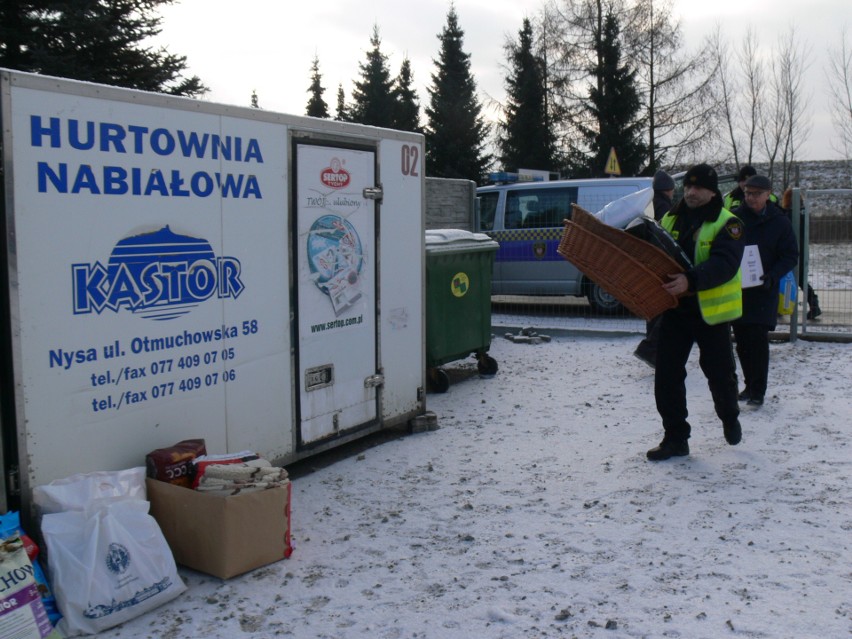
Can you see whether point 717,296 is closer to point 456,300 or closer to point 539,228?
point 456,300

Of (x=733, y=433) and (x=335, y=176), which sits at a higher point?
(x=335, y=176)

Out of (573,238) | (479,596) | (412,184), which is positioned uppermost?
(412,184)

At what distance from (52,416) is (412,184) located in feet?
10.9

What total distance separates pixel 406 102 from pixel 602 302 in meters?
31.2

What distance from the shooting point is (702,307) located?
5.23 metres

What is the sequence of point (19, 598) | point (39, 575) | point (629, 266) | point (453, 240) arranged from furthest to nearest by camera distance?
point (453, 240) < point (629, 266) < point (39, 575) < point (19, 598)

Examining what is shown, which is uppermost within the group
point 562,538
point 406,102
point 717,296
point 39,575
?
point 406,102

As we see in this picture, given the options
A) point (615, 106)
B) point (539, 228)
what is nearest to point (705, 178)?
point (539, 228)

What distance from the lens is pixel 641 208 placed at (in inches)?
395

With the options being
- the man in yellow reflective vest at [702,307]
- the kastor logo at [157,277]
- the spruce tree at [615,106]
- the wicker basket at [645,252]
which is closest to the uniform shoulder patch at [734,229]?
the man in yellow reflective vest at [702,307]

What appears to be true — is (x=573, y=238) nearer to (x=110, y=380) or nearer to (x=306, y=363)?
(x=306, y=363)

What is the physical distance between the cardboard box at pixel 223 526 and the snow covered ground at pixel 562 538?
0.29ft

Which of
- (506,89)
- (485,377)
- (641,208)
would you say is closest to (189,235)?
(485,377)

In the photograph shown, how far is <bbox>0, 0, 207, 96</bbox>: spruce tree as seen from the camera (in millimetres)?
12602
